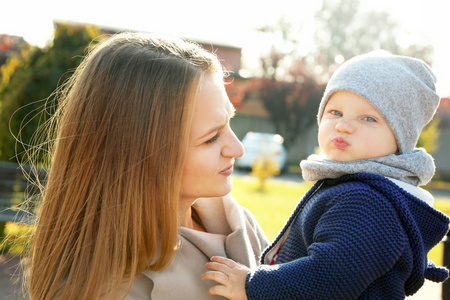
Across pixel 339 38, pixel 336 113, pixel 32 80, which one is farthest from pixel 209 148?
pixel 339 38

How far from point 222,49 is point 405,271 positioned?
34172 millimetres

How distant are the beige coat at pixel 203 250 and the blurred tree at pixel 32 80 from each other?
4239 mm

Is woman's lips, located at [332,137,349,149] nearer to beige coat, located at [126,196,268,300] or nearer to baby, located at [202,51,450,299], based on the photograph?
baby, located at [202,51,450,299]

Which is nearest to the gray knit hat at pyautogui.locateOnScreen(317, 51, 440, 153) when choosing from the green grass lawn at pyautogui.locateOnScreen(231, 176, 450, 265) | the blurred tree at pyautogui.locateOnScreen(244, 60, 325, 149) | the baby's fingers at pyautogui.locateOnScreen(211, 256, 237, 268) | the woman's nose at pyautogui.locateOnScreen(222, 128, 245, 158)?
the woman's nose at pyautogui.locateOnScreen(222, 128, 245, 158)

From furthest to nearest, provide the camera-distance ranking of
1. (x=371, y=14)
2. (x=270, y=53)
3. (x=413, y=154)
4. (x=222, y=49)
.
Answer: (x=371, y=14), (x=222, y=49), (x=270, y=53), (x=413, y=154)

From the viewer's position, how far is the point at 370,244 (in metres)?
1.55

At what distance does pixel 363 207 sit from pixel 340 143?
0.29 m

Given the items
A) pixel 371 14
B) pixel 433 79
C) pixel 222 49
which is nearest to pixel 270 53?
pixel 222 49

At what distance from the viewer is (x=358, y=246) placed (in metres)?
1.54

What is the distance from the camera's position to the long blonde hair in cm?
170

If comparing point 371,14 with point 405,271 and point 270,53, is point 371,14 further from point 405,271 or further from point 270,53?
point 405,271

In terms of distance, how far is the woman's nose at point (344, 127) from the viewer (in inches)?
70.2

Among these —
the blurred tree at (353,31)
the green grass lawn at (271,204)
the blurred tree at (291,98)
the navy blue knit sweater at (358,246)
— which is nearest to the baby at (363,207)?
the navy blue knit sweater at (358,246)

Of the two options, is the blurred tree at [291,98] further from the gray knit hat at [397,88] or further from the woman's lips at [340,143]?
the woman's lips at [340,143]
